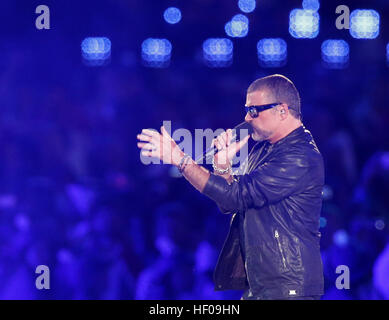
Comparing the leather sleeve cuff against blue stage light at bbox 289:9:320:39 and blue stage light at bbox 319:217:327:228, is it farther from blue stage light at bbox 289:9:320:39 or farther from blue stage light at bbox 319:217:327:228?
blue stage light at bbox 289:9:320:39

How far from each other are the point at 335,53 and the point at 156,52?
150cm

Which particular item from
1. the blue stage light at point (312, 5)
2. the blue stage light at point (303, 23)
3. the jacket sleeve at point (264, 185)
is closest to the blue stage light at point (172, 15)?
the blue stage light at point (303, 23)

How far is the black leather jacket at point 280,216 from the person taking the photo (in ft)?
9.47

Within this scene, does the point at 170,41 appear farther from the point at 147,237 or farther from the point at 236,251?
the point at 236,251

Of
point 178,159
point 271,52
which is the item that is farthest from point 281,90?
point 271,52

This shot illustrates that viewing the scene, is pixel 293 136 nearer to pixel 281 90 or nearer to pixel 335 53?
pixel 281 90

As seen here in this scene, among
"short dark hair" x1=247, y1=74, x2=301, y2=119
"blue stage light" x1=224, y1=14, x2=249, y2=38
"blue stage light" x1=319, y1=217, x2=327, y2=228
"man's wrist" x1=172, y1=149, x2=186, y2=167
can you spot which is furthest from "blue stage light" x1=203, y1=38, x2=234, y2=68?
"man's wrist" x1=172, y1=149, x2=186, y2=167

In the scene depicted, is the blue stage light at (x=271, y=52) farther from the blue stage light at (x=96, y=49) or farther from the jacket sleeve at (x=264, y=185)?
the jacket sleeve at (x=264, y=185)

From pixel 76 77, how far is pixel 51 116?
409 millimetres

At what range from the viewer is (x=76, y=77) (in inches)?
236

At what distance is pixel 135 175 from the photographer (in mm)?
5523

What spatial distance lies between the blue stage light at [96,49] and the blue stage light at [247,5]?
1.16 meters

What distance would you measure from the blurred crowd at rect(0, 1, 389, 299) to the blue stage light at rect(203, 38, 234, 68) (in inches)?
3.0

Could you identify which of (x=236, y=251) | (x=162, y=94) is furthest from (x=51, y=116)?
(x=236, y=251)
